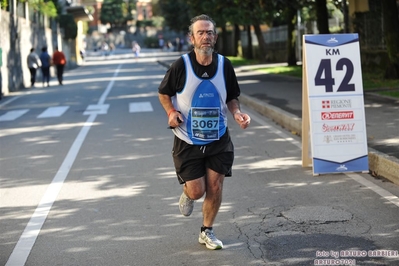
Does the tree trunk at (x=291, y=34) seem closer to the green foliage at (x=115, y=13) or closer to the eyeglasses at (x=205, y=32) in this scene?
the eyeglasses at (x=205, y=32)

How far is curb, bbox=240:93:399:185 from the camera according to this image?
955 centimetres

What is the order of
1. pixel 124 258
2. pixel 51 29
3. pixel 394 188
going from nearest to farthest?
pixel 124 258
pixel 394 188
pixel 51 29

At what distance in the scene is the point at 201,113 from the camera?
6.27 meters

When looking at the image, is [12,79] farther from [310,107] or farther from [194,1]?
[310,107]

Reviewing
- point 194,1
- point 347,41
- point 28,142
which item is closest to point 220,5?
point 194,1

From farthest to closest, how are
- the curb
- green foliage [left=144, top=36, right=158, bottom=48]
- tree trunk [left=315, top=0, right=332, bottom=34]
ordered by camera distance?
green foliage [left=144, top=36, right=158, bottom=48], tree trunk [left=315, top=0, right=332, bottom=34], the curb

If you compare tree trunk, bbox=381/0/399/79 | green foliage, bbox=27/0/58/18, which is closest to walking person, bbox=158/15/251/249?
tree trunk, bbox=381/0/399/79

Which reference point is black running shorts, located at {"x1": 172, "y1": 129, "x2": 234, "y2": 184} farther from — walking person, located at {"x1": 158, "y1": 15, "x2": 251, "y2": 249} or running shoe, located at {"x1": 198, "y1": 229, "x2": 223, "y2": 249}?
running shoe, located at {"x1": 198, "y1": 229, "x2": 223, "y2": 249}

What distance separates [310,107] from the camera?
10148 millimetres

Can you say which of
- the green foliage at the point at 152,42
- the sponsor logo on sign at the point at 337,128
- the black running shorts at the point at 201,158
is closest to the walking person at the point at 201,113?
the black running shorts at the point at 201,158

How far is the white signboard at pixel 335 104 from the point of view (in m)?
10.0

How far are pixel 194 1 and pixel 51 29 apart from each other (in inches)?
454

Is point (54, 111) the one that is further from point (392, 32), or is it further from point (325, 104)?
point (325, 104)

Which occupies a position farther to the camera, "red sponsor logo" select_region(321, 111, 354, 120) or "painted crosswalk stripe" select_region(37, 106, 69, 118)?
"painted crosswalk stripe" select_region(37, 106, 69, 118)
